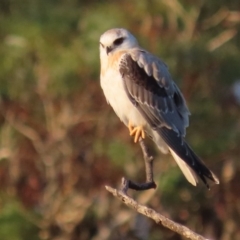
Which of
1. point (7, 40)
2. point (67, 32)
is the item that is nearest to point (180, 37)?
point (67, 32)

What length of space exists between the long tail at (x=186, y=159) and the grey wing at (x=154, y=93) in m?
0.03

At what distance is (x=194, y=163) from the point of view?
3816 mm

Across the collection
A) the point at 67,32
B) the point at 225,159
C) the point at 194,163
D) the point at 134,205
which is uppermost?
the point at 134,205

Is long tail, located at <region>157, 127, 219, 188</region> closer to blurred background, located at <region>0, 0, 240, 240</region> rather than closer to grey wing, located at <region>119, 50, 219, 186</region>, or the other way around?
grey wing, located at <region>119, 50, 219, 186</region>

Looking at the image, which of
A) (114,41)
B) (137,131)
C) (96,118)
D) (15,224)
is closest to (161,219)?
(137,131)

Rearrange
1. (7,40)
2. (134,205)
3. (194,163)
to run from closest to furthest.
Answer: (134,205) → (194,163) → (7,40)

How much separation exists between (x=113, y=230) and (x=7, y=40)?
6.60ft

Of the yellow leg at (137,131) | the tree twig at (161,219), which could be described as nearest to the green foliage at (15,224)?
the yellow leg at (137,131)

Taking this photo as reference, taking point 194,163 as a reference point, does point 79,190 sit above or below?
below

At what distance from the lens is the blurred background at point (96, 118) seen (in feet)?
25.8

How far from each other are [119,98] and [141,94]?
0.60 feet

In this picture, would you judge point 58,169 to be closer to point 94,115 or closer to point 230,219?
point 94,115

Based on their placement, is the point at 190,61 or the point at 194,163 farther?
the point at 190,61

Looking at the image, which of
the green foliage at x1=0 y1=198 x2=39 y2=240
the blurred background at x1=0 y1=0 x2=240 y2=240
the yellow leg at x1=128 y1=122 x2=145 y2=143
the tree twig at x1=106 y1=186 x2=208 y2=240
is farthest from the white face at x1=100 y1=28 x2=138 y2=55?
the blurred background at x1=0 y1=0 x2=240 y2=240
